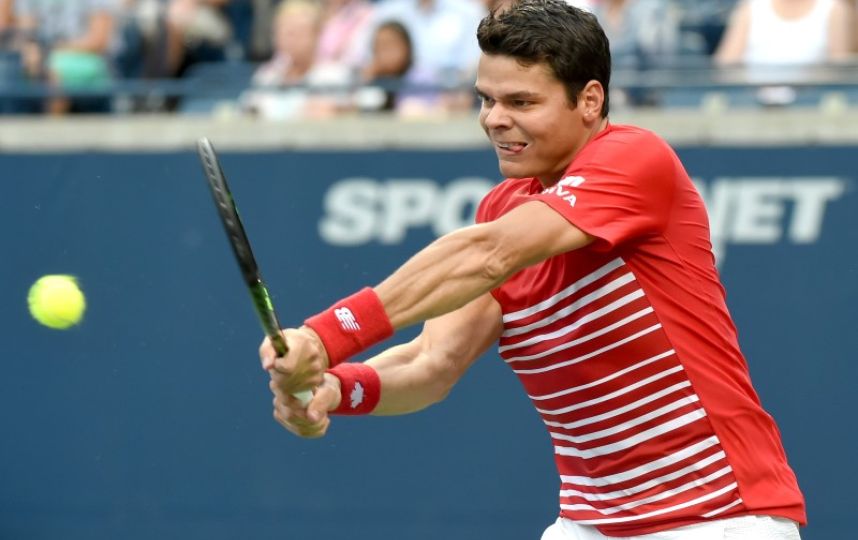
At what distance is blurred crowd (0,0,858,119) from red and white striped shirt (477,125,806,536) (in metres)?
3.35

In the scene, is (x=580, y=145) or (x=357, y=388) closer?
(x=580, y=145)

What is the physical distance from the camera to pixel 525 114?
3.66 meters

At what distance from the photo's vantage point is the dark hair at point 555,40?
363cm

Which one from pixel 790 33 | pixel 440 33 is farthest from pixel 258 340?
pixel 790 33

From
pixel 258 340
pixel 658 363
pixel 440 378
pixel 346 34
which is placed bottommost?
pixel 258 340

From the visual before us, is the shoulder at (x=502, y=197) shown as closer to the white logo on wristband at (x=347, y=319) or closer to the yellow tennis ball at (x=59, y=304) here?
the white logo on wristband at (x=347, y=319)

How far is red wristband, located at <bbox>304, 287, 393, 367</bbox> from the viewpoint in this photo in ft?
11.0

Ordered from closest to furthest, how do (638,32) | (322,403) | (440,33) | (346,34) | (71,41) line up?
(322,403)
(638,32)
(440,33)
(346,34)
(71,41)

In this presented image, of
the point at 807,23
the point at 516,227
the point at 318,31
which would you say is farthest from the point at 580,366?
the point at 318,31

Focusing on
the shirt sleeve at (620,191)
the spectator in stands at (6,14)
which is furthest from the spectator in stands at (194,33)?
the shirt sleeve at (620,191)

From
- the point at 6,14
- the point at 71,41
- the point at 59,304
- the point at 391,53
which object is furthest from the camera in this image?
the point at 6,14

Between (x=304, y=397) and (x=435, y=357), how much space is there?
0.65 meters

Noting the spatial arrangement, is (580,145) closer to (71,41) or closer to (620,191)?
(620,191)

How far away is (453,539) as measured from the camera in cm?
706
